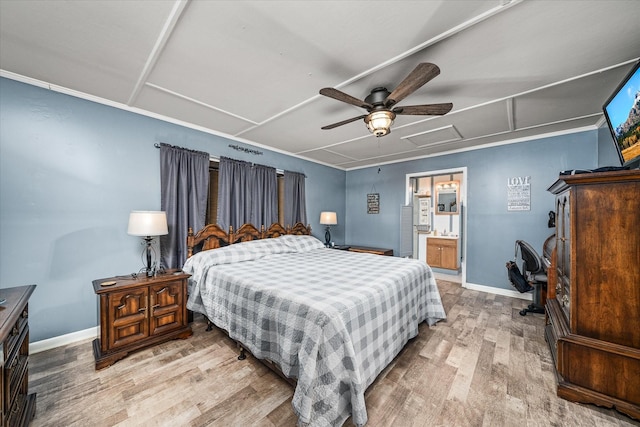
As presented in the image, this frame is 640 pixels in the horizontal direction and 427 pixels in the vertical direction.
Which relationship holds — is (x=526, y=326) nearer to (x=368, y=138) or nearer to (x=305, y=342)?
(x=305, y=342)

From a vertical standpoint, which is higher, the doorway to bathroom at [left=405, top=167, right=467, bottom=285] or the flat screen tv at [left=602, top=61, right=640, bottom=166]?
the flat screen tv at [left=602, top=61, right=640, bottom=166]

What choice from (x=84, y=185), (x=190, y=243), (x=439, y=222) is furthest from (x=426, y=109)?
(x=439, y=222)

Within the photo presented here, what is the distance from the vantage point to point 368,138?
3699 mm

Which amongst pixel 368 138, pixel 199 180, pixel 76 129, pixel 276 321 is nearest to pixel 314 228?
pixel 368 138

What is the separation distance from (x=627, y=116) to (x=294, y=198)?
156 inches

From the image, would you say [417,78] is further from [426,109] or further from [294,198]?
[294,198]

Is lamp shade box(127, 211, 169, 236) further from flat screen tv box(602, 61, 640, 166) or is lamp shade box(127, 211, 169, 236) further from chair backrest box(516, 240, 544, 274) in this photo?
chair backrest box(516, 240, 544, 274)

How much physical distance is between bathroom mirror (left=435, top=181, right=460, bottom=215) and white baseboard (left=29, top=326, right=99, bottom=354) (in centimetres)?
657

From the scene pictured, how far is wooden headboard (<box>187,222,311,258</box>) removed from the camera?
3116 mm

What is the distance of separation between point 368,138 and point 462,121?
49.6 inches

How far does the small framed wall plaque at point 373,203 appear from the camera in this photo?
17.9 ft

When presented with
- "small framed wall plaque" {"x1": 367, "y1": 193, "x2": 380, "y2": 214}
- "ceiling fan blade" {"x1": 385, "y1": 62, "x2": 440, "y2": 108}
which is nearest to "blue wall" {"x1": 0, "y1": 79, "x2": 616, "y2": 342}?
"small framed wall plaque" {"x1": 367, "y1": 193, "x2": 380, "y2": 214}

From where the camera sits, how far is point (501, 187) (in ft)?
12.8

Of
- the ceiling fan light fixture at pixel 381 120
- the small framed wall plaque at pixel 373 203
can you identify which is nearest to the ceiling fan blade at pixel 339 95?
the ceiling fan light fixture at pixel 381 120
